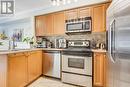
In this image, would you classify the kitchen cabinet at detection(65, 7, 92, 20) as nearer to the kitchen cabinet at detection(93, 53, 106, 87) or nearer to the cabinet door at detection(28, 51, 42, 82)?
the kitchen cabinet at detection(93, 53, 106, 87)

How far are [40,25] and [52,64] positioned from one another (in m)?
1.64

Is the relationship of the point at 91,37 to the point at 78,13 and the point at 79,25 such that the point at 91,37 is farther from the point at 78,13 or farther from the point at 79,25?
the point at 78,13

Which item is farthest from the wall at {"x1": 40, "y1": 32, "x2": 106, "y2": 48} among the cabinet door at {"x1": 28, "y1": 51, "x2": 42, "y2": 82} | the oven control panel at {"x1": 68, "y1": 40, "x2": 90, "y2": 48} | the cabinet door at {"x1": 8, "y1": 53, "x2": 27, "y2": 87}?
the cabinet door at {"x1": 8, "y1": 53, "x2": 27, "y2": 87}

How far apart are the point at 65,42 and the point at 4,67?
92.4 inches

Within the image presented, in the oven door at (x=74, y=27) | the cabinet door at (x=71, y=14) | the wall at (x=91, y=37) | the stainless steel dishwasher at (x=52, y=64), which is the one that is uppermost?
the cabinet door at (x=71, y=14)

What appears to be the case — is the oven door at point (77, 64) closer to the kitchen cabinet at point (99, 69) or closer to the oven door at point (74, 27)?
the kitchen cabinet at point (99, 69)

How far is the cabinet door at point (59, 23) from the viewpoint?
179 inches

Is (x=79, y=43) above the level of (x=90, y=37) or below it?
below

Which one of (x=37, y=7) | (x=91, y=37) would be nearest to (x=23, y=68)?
(x=91, y=37)

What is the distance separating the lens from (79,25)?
4105 mm

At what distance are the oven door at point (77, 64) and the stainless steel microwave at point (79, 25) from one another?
868 millimetres

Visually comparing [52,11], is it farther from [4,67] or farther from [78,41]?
[4,67]

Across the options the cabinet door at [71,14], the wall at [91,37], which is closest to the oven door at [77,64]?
the wall at [91,37]

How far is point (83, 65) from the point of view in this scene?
141 inches
